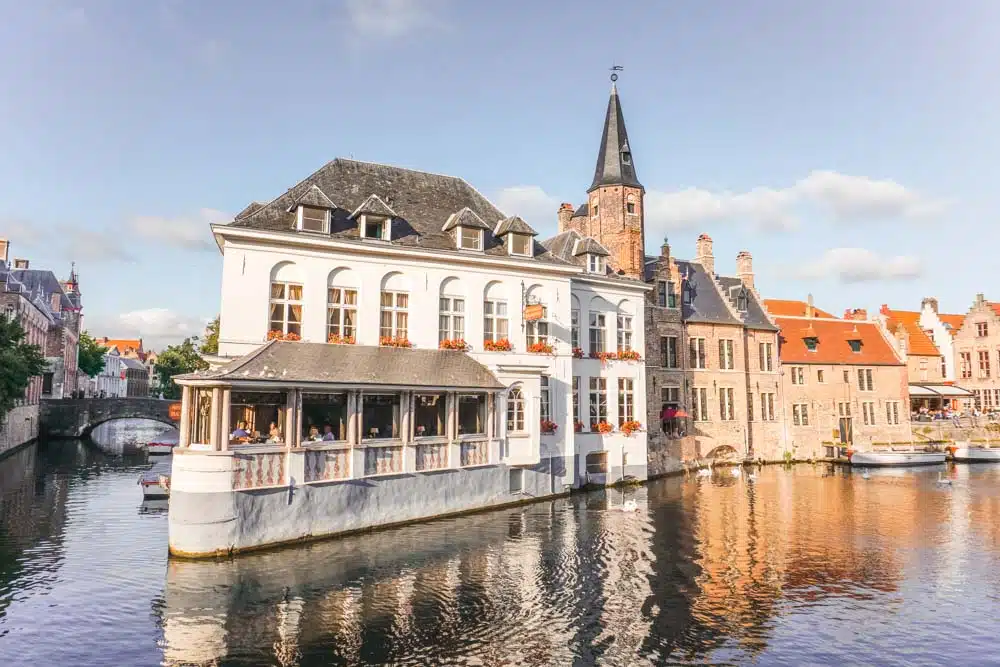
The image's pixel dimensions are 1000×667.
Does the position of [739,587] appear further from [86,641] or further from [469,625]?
[86,641]

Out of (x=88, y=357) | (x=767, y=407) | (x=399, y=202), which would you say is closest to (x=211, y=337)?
(x=399, y=202)

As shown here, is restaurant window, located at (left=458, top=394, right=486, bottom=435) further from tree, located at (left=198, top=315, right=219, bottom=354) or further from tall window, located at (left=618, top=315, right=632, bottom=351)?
tree, located at (left=198, top=315, right=219, bottom=354)

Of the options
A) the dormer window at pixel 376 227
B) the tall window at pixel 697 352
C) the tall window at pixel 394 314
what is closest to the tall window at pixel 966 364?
the tall window at pixel 697 352

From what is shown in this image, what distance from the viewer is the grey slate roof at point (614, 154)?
38.1 meters

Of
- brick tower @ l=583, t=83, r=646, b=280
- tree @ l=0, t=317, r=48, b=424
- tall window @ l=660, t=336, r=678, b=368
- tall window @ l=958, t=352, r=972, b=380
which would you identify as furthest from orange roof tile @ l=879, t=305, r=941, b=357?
tree @ l=0, t=317, r=48, b=424

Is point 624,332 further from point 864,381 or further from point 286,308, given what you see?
point 864,381

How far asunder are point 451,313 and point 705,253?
85.1ft

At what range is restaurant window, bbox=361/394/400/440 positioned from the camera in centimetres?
2330

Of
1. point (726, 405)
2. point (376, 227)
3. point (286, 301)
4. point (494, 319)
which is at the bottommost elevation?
point (726, 405)

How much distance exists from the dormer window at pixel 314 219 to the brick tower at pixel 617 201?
18424 millimetres

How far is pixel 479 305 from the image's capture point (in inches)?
1045

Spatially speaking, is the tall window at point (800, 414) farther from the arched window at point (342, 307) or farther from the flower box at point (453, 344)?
the arched window at point (342, 307)

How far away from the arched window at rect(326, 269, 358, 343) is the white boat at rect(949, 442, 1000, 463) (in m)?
47.0

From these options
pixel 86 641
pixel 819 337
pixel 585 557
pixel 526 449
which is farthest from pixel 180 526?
pixel 819 337
